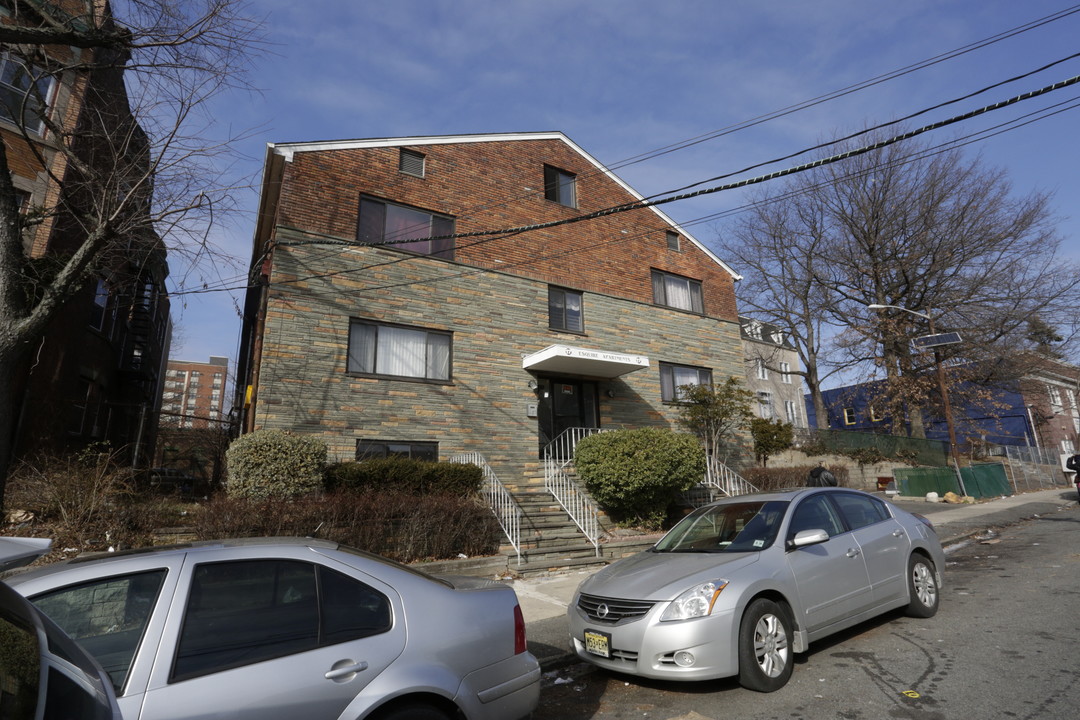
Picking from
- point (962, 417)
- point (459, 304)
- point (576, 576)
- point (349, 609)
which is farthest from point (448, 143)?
point (962, 417)

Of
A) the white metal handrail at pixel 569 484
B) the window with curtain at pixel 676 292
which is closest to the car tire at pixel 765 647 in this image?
the white metal handrail at pixel 569 484

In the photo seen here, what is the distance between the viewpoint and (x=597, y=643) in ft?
15.6

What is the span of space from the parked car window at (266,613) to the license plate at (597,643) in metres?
2.33

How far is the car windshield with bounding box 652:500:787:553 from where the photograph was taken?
17.5 ft

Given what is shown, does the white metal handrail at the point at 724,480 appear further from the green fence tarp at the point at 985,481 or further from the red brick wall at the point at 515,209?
the green fence tarp at the point at 985,481

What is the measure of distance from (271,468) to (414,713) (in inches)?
303

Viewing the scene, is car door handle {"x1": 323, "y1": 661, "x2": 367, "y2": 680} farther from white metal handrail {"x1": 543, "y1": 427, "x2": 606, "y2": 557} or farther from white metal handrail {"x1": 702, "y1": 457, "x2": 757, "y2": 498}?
white metal handrail {"x1": 702, "y1": 457, "x2": 757, "y2": 498}

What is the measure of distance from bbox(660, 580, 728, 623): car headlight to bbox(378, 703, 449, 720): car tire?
2.13 m

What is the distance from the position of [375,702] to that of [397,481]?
845 centimetres

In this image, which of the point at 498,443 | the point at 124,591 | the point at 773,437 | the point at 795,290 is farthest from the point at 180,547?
the point at 795,290

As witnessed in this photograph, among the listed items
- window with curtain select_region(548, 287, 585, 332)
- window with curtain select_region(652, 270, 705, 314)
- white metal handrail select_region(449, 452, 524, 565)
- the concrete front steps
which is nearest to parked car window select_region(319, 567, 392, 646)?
the concrete front steps

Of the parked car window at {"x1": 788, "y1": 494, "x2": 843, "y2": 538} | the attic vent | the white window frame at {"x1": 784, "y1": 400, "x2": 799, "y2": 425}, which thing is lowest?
the parked car window at {"x1": 788, "y1": 494, "x2": 843, "y2": 538}

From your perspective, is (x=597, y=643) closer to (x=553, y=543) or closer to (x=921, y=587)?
(x=921, y=587)

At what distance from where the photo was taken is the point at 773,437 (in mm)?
21594
